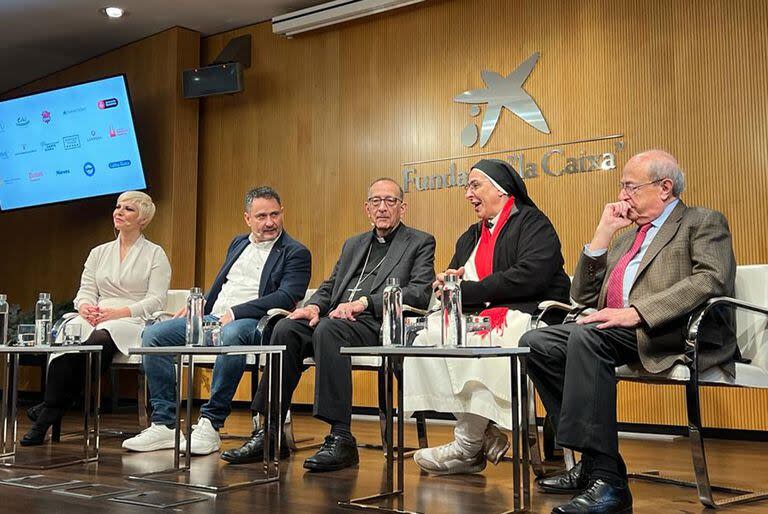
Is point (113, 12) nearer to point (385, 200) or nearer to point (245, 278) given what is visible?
point (245, 278)

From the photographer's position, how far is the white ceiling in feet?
20.9

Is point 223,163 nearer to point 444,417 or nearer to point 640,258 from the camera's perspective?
point 444,417

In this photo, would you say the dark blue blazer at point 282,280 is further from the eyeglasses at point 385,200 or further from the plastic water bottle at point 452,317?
the plastic water bottle at point 452,317

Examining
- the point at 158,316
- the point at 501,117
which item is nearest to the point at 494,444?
the point at 158,316

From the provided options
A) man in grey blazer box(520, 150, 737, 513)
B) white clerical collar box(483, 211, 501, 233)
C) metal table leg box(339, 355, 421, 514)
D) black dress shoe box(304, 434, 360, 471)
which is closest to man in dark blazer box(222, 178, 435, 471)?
black dress shoe box(304, 434, 360, 471)

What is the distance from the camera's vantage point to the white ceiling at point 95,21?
6383mm

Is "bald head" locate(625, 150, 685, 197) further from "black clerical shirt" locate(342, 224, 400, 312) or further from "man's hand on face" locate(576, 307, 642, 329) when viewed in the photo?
"black clerical shirt" locate(342, 224, 400, 312)

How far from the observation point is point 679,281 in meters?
2.77

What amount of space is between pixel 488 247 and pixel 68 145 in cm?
469

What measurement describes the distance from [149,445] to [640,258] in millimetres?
2381

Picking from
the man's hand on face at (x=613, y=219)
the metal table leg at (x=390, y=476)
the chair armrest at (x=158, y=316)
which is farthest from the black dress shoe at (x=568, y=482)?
the chair armrest at (x=158, y=316)

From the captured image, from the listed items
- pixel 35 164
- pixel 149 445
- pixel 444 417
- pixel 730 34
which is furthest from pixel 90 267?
pixel 730 34

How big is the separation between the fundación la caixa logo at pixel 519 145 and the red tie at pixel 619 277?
192 centimetres

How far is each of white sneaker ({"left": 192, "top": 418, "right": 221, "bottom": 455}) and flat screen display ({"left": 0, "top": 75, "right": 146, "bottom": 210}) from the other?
11.1 ft
